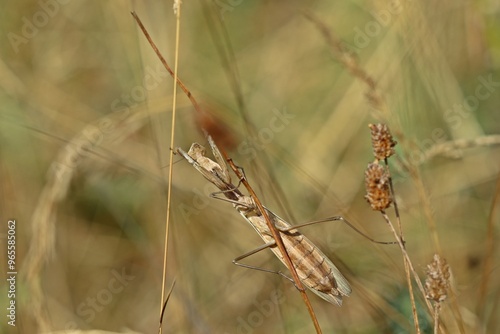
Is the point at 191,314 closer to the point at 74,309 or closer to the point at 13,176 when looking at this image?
the point at 74,309

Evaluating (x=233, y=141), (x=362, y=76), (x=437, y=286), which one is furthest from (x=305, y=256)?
(x=233, y=141)

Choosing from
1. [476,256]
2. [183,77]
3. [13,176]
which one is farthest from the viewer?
[183,77]

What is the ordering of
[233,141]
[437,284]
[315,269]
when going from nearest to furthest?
[437,284] < [315,269] < [233,141]

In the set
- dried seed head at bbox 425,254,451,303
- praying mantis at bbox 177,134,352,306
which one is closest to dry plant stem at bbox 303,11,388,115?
praying mantis at bbox 177,134,352,306

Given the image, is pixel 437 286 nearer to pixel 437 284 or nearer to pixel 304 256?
pixel 437 284

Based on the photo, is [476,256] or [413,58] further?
[413,58]

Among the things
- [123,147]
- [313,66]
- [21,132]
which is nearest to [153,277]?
[123,147]

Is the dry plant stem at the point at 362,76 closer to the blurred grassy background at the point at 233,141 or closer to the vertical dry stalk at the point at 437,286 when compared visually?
the blurred grassy background at the point at 233,141

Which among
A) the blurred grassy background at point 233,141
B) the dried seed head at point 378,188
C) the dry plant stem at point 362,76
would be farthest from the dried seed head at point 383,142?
the blurred grassy background at point 233,141
